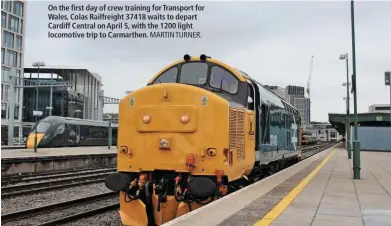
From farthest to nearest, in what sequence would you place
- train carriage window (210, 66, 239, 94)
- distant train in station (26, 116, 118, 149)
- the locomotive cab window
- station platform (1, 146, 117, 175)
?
the locomotive cab window, distant train in station (26, 116, 118, 149), station platform (1, 146, 117, 175), train carriage window (210, 66, 239, 94)

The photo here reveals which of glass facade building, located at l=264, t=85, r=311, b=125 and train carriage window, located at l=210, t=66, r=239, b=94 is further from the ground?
glass facade building, located at l=264, t=85, r=311, b=125

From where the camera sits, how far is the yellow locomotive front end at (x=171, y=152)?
7.40 meters

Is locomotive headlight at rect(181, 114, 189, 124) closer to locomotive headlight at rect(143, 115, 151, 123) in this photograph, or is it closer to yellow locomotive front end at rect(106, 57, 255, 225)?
yellow locomotive front end at rect(106, 57, 255, 225)

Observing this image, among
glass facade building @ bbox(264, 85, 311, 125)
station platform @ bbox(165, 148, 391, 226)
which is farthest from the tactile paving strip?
glass facade building @ bbox(264, 85, 311, 125)

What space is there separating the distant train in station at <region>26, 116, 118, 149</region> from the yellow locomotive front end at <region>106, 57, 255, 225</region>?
26693 mm

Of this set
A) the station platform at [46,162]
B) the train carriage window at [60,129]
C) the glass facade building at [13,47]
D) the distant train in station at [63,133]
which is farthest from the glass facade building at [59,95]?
the station platform at [46,162]

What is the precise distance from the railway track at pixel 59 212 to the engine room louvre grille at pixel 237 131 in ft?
12.6

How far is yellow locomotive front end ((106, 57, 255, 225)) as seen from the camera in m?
7.40

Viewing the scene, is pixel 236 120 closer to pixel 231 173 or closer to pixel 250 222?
pixel 231 173

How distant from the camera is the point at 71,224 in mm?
8844

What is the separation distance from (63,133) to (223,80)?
29.2 m

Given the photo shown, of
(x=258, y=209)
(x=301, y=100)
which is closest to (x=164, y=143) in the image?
(x=258, y=209)

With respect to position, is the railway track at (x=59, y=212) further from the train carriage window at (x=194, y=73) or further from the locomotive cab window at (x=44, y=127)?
the locomotive cab window at (x=44, y=127)

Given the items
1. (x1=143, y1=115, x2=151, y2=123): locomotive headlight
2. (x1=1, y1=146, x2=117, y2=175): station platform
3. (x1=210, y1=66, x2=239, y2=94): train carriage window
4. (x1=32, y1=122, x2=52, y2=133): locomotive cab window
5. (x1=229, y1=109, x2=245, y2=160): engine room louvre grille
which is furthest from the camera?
(x1=32, y1=122, x2=52, y2=133): locomotive cab window
